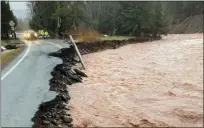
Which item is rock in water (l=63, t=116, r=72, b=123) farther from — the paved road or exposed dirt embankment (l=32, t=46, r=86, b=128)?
the paved road

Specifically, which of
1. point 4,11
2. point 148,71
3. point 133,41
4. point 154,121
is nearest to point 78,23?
point 133,41

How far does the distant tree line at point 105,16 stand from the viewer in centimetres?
3991

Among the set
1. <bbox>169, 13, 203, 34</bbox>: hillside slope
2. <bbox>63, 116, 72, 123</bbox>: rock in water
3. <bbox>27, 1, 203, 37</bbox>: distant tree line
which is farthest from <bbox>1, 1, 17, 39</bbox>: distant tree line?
<bbox>63, 116, 72, 123</bbox>: rock in water

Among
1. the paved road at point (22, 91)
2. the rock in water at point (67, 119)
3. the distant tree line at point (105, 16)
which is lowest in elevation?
the rock in water at point (67, 119)

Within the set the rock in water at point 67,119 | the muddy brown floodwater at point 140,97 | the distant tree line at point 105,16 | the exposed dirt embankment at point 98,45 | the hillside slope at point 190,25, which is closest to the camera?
the rock in water at point 67,119

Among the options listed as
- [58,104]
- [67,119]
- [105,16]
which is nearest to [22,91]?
[58,104]

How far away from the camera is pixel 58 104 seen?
34.9 ft

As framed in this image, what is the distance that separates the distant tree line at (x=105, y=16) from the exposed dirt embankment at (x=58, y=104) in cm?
2298

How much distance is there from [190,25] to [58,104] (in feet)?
240

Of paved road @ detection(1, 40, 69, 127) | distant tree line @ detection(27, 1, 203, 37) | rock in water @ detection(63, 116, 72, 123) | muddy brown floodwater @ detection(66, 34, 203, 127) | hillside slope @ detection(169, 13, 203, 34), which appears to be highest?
distant tree line @ detection(27, 1, 203, 37)

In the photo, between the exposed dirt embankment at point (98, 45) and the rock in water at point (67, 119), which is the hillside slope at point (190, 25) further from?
the rock in water at point (67, 119)

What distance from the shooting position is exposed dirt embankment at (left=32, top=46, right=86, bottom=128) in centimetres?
875

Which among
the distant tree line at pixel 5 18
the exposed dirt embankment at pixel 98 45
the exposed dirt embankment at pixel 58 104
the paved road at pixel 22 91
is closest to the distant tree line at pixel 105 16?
the exposed dirt embankment at pixel 98 45

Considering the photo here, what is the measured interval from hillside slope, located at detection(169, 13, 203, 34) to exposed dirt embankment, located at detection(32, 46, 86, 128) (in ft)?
204
